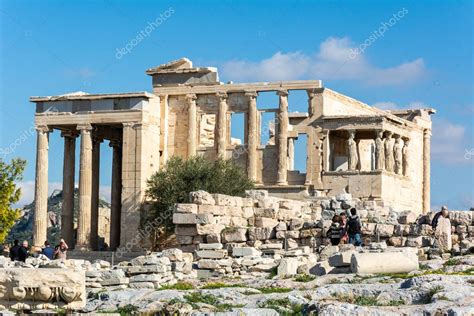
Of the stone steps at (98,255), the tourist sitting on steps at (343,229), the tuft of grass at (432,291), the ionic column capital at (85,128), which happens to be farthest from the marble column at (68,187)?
the tuft of grass at (432,291)

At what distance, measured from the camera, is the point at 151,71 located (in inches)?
1933

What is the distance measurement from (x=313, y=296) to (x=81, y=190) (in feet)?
104

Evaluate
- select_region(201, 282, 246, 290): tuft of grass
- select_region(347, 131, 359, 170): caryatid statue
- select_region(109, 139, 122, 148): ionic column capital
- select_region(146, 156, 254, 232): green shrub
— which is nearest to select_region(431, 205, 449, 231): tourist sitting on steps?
select_region(201, 282, 246, 290): tuft of grass

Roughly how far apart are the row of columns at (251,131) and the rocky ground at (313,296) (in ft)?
91.1

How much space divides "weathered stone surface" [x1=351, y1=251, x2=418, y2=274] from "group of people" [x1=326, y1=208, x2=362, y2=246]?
4.97 metres

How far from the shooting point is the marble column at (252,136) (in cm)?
4756

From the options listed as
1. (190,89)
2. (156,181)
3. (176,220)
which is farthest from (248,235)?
(190,89)

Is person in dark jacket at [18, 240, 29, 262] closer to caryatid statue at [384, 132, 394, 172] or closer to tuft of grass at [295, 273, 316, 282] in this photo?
tuft of grass at [295, 273, 316, 282]

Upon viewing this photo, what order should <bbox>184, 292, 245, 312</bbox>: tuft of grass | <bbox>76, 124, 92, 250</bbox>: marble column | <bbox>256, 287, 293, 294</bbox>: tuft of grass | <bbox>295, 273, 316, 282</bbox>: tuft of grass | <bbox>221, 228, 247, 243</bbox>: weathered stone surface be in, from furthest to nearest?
<bbox>76, 124, 92, 250</bbox>: marble column → <bbox>221, 228, 247, 243</bbox>: weathered stone surface → <bbox>295, 273, 316, 282</bbox>: tuft of grass → <bbox>256, 287, 293, 294</bbox>: tuft of grass → <bbox>184, 292, 245, 312</bbox>: tuft of grass

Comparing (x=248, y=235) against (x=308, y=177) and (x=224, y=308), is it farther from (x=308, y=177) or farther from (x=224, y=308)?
(x=308, y=177)

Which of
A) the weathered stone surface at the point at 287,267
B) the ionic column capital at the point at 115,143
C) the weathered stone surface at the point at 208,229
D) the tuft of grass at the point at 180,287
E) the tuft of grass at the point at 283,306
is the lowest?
the tuft of grass at the point at 283,306

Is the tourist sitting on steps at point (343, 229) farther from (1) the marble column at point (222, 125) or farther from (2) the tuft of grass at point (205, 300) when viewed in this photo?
(1) the marble column at point (222, 125)

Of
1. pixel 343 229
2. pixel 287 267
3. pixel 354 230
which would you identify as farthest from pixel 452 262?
pixel 343 229

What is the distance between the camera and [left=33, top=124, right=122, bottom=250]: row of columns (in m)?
47.2
